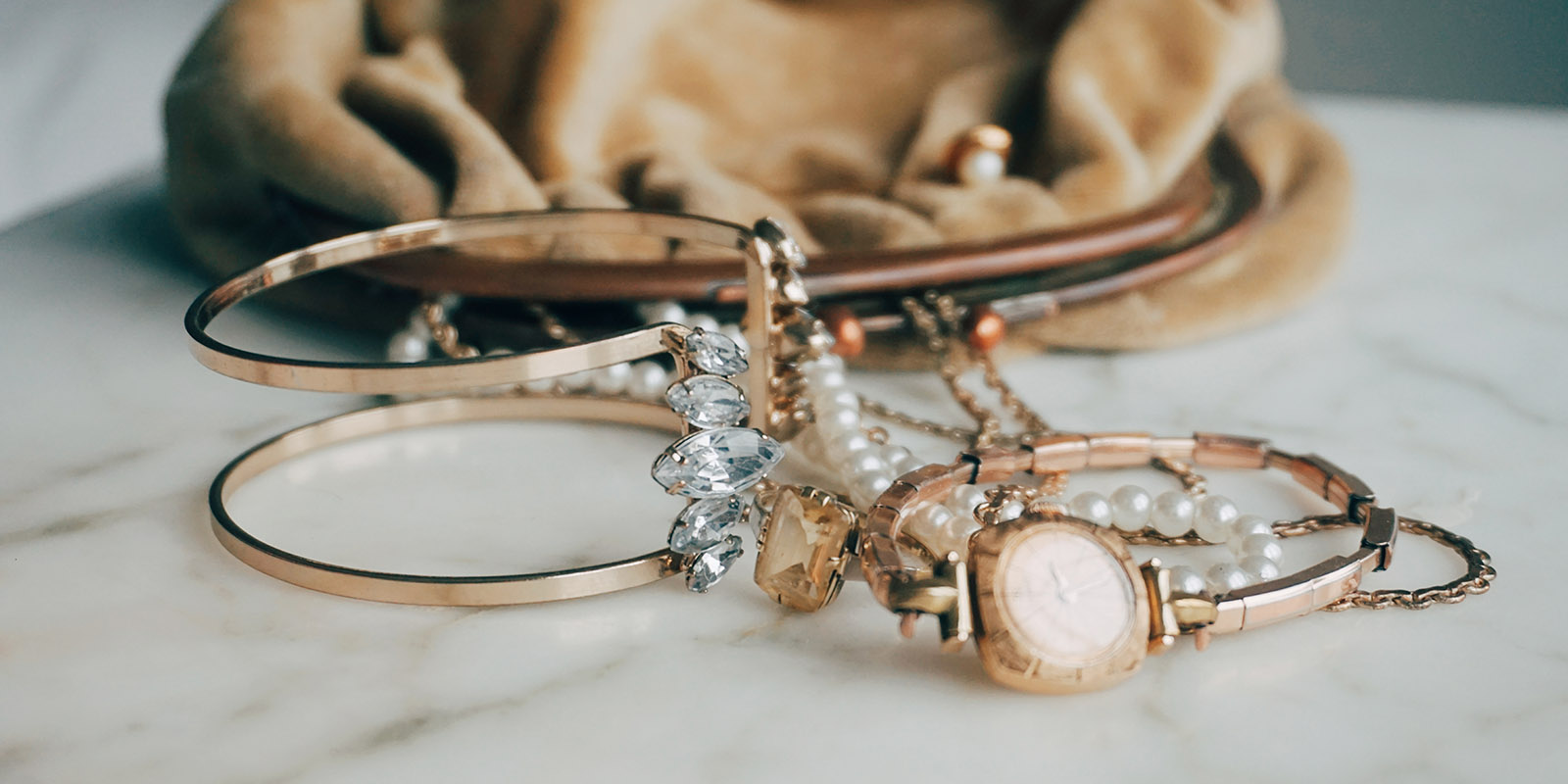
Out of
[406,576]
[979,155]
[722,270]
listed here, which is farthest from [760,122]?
[406,576]

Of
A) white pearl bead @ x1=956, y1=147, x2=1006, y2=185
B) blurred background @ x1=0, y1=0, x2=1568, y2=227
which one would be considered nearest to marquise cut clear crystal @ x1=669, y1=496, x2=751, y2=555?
white pearl bead @ x1=956, y1=147, x2=1006, y2=185

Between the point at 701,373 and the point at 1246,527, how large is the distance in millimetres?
294

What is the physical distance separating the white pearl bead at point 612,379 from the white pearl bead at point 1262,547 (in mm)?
413

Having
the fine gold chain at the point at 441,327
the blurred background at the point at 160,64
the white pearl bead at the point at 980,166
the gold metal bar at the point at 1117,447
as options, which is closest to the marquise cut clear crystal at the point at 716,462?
the gold metal bar at the point at 1117,447

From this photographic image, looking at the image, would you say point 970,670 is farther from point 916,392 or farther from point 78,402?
point 78,402

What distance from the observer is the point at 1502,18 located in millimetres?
1565

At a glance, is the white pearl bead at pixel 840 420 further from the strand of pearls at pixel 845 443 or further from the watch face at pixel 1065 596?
the watch face at pixel 1065 596

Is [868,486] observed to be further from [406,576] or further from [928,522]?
[406,576]

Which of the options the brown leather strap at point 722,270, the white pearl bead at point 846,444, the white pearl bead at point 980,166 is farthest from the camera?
the white pearl bead at point 980,166

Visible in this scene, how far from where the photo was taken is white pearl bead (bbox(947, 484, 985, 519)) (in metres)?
0.68

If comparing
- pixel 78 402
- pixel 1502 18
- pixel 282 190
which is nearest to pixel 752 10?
pixel 282 190

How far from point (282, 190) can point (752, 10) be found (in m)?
0.45

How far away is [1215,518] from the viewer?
655mm

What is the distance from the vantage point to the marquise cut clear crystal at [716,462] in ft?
1.92
